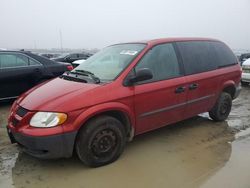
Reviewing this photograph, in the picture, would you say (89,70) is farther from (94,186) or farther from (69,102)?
(94,186)

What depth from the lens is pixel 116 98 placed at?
4102 mm

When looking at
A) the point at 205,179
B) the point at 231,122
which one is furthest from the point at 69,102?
the point at 231,122

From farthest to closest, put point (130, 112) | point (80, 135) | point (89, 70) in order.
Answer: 1. point (89, 70)
2. point (130, 112)
3. point (80, 135)

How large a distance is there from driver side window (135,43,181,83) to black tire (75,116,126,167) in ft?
3.12

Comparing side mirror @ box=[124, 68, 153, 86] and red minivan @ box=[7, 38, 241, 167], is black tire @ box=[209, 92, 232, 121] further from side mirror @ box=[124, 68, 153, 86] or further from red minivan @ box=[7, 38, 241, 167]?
side mirror @ box=[124, 68, 153, 86]

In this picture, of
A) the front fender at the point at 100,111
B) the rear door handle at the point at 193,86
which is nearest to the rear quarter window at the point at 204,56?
the rear door handle at the point at 193,86

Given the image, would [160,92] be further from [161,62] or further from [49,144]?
[49,144]

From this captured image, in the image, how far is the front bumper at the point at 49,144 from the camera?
3.64 m

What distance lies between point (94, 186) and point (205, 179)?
135 centimetres

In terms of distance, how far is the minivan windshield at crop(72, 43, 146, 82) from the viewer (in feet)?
14.5

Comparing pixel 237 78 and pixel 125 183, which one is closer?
pixel 125 183

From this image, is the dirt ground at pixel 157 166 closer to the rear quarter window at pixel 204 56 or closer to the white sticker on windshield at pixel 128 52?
the rear quarter window at pixel 204 56

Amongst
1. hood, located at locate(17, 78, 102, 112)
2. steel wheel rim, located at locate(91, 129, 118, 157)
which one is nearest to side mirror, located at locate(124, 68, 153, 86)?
hood, located at locate(17, 78, 102, 112)

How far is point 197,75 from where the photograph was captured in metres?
5.25
